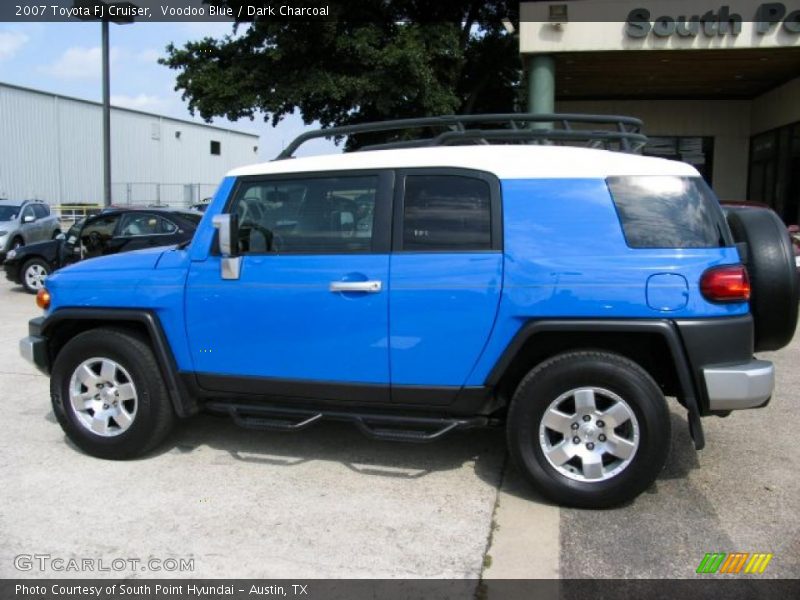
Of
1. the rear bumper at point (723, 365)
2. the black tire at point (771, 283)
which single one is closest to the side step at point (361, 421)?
the rear bumper at point (723, 365)

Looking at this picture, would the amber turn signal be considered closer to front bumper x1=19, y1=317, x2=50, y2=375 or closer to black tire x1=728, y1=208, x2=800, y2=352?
front bumper x1=19, y1=317, x2=50, y2=375

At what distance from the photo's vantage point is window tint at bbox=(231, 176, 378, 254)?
154 inches

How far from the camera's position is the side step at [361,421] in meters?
3.80

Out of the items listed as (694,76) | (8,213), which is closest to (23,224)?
(8,213)

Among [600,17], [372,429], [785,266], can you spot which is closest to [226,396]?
[372,429]

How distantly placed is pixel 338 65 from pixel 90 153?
87.3 ft

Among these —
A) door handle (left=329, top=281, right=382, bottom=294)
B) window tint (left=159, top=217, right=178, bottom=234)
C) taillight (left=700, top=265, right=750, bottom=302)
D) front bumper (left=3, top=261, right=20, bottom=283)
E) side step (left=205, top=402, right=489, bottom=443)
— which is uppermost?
window tint (left=159, top=217, right=178, bottom=234)

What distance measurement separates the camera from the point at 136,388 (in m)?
4.21

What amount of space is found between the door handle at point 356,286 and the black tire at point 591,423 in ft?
3.06

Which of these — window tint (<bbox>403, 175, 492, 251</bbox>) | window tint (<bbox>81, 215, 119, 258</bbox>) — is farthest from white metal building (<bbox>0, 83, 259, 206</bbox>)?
window tint (<bbox>403, 175, 492, 251</bbox>)

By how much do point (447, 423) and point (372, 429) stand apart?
1.43ft

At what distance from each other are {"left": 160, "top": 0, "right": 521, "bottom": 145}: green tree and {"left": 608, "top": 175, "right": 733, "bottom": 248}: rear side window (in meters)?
12.9

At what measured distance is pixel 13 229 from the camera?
15.5m

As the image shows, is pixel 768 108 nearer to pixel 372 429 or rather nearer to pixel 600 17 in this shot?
pixel 600 17
